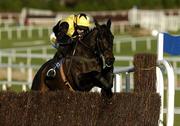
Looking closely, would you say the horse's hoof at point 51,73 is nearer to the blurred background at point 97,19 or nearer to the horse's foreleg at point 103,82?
the horse's foreleg at point 103,82

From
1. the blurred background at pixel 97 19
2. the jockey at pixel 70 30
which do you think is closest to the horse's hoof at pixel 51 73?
the jockey at pixel 70 30

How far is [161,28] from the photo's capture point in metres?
34.2

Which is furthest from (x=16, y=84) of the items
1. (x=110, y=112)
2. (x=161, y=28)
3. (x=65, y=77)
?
(x=161, y=28)

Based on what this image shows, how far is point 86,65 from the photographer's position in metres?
7.55

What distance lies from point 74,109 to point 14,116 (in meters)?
0.52

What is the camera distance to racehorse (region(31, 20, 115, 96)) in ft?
23.9

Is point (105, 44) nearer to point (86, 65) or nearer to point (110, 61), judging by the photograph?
point (110, 61)

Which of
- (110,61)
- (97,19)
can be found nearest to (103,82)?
(110,61)

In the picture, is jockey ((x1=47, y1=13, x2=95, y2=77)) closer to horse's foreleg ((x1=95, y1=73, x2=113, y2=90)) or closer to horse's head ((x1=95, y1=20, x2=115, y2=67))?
horse's head ((x1=95, y1=20, x2=115, y2=67))

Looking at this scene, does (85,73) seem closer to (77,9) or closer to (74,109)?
(74,109)

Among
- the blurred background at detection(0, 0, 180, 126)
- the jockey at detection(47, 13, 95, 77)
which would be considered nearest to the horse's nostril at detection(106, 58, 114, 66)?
the jockey at detection(47, 13, 95, 77)

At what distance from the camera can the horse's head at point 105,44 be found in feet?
23.3

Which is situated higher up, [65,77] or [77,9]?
[77,9]

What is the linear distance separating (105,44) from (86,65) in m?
0.41
